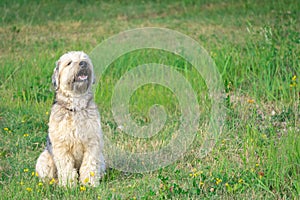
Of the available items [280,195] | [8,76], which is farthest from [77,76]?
[8,76]

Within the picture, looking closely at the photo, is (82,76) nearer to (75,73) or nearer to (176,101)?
(75,73)

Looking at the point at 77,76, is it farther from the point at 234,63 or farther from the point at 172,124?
the point at 234,63

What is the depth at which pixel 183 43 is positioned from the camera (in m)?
10.8

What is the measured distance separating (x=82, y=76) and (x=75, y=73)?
78 millimetres

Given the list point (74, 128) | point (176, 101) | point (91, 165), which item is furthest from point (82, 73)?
point (176, 101)

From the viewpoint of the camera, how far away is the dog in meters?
6.16

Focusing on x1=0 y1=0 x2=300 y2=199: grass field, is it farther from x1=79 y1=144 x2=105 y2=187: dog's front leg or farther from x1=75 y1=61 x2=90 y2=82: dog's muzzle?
x1=75 y1=61 x2=90 y2=82: dog's muzzle

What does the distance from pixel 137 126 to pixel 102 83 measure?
1.47 m

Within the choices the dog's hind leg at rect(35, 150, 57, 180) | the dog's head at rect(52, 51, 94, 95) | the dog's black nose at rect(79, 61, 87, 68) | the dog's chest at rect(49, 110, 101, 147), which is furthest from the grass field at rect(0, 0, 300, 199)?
the dog's black nose at rect(79, 61, 87, 68)

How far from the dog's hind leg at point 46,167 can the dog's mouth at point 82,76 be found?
2.88 feet

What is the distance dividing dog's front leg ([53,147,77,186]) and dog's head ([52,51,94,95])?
1.99 feet

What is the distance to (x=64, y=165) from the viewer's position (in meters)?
6.20

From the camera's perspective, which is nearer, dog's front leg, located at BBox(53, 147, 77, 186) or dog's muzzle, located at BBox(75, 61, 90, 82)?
dog's muzzle, located at BBox(75, 61, 90, 82)

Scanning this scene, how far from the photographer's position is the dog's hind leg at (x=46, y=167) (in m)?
6.34
